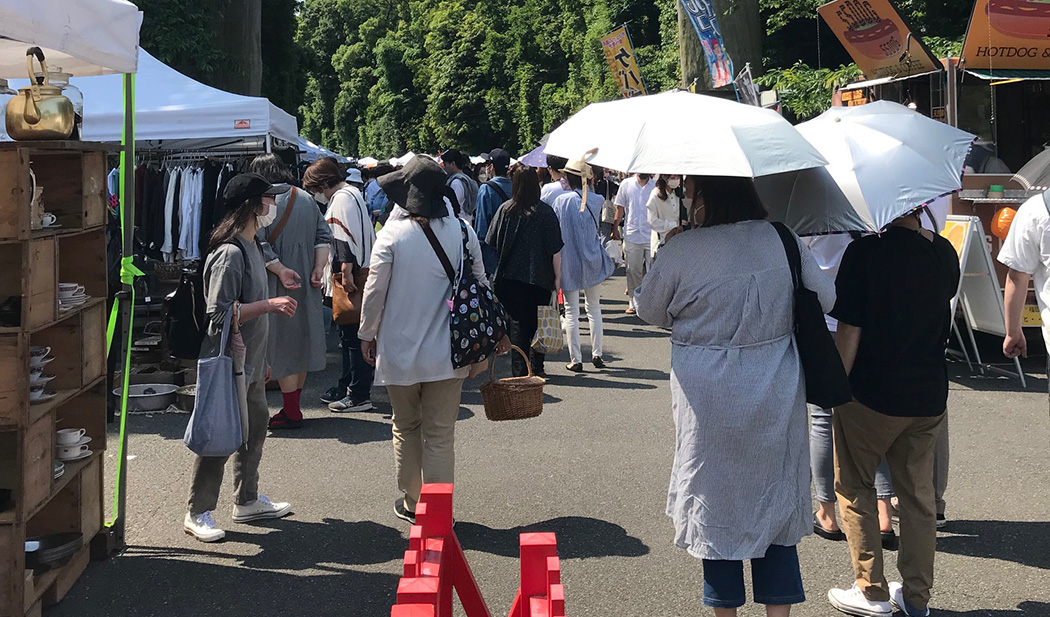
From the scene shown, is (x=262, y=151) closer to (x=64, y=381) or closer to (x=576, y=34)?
(x=64, y=381)

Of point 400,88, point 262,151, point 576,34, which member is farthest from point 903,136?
point 400,88

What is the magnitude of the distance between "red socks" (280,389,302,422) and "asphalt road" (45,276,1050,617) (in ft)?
0.52

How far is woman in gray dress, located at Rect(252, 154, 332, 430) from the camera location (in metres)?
7.68

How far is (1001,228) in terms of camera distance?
954 cm

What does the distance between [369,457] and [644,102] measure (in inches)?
160

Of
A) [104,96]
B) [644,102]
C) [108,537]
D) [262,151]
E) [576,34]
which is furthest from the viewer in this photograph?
[576,34]

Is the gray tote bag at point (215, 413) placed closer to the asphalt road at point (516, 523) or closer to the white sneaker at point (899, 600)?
the asphalt road at point (516, 523)

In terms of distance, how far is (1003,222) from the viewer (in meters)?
9.50

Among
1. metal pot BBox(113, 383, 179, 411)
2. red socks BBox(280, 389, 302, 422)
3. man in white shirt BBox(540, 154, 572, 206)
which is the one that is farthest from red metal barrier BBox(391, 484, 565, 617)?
man in white shirt BBox(540, 154, 572, 206)

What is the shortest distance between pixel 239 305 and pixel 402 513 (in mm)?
1448

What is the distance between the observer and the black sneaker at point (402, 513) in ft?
19.1

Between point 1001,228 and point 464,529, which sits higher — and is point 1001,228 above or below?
above

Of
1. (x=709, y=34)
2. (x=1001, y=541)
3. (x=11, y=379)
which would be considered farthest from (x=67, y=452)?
(x=709, y=34)

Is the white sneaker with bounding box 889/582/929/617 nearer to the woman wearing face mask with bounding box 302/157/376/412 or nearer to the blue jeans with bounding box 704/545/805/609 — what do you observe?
the blue jeans with bounding box 704/545/805/609
